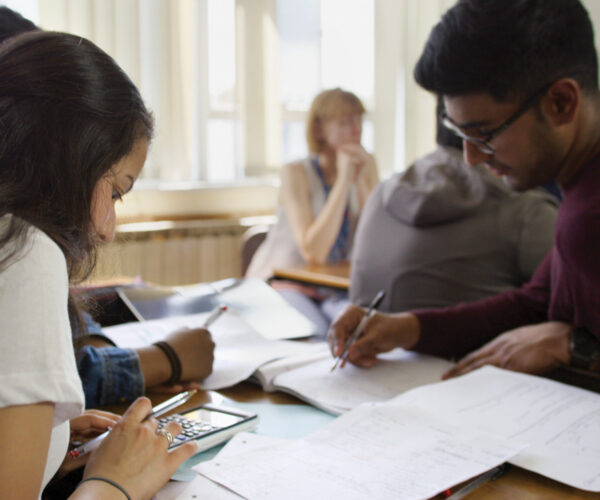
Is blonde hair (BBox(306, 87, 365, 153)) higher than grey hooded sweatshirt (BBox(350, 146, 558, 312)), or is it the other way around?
blonde hair (BBox(306, 87, 365, 153))

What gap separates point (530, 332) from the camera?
1166 millimetres

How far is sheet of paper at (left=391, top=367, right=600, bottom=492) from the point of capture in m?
0.75

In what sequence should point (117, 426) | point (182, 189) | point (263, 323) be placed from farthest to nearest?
point (182, 189), point (263, 323), point (117, 426)

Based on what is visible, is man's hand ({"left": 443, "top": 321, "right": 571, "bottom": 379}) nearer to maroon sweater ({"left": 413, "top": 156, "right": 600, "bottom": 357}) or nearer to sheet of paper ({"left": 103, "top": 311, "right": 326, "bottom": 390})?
maroon sweater ({"left": 413, "top": 156, "right": 600, "bottom": 357})

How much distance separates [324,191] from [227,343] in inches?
76.1

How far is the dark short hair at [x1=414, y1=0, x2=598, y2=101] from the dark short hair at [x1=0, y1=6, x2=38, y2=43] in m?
0.74

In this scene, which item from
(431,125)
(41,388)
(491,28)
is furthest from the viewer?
(431,125)

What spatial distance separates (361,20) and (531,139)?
3545 millimetres

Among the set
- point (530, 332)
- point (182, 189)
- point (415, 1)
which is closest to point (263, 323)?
point (530, 332)

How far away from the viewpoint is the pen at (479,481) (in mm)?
686

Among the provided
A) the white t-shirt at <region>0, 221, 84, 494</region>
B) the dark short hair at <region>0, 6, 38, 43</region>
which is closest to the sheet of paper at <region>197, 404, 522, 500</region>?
the white t-shirt at <region>0, 221, 84, 494</region>

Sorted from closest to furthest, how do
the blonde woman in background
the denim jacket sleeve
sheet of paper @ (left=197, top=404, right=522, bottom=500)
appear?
sheet of paper @ (left=197, top=404, right=522, bottom=500) → the denim jacket sleeve → the blonde woman in background

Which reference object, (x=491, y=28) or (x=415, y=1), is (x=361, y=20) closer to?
(x=415, y=1)

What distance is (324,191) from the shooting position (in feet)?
10.3
